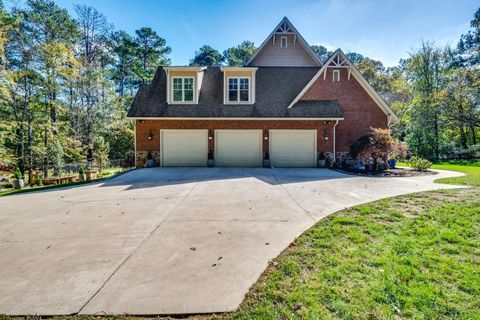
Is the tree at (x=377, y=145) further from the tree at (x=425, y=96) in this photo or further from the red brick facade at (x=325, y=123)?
the tree at (x=425, y=96)

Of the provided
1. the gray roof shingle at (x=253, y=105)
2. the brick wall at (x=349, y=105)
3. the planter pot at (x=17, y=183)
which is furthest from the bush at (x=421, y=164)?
the planter pot at (x=17, y=183)

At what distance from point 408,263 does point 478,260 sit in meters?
0.91

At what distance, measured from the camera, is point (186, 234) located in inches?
157

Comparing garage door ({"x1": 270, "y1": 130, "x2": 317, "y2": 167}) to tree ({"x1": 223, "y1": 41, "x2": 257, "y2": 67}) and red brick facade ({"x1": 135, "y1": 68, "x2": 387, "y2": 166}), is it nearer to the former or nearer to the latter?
red brick facade ({"x1": 135, "y1": 68, "x2": 387, "y2": 166})

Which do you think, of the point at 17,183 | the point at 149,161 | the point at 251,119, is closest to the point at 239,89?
the point at 251,119

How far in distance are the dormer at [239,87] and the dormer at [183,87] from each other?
1.69 m

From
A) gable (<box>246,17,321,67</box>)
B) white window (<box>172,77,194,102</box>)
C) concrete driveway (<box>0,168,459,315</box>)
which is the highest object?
gable (<box>246,17,321,67</box>)

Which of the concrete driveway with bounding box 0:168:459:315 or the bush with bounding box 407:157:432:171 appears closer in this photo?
the concrete driveway with bounding box 0:168:459:315

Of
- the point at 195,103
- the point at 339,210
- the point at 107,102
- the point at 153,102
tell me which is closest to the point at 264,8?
the point at 195,103

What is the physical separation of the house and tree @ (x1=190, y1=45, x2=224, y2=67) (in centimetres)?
3107

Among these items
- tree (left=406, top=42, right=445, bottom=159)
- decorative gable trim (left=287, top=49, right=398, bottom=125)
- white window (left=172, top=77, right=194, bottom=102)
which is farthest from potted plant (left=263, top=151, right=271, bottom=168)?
tree (left=406, top=42, right=445, bottom=159)

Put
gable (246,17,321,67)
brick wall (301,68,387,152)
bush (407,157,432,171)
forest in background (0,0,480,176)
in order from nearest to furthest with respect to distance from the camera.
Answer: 1. bush (407,157,432,171)
2. brick wall (301,68,387,152)
3. forest in background (0,0,480,176)
4. gable (246,17,321,67)

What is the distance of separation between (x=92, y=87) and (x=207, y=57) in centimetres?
2593

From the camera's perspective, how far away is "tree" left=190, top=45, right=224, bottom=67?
Answer: 4244cm
